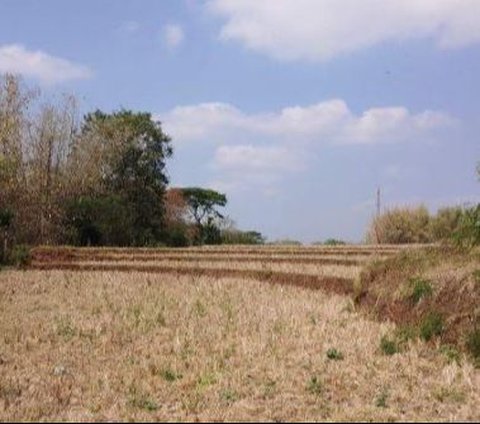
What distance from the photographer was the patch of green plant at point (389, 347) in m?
7.81

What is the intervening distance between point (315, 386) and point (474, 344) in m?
2.19

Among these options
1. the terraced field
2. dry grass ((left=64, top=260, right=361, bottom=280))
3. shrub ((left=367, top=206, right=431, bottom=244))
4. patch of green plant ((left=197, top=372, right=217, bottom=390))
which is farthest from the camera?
shrub ((left=367, top=206, right=431, bottom=244))

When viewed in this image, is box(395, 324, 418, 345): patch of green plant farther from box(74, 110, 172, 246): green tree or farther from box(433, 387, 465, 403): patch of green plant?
box(74, 110, 172, 246): green tree

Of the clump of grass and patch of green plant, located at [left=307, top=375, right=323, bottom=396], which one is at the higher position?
the clump of grass

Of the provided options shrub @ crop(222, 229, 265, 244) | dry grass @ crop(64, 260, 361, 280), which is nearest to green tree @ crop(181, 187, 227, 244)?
shrub @ crop(222, 229, 265, 244)

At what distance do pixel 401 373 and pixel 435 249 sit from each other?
5.27 m

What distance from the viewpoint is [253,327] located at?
9.40 metres

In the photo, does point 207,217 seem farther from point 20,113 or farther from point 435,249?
point 435,249

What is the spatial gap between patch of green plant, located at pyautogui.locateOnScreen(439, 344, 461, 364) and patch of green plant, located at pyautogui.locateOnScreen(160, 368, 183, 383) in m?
2.61

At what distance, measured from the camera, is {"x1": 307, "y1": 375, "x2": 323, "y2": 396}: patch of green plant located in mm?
6146

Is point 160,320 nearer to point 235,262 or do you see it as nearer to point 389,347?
point 389,347

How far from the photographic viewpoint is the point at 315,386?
6301 millimetres

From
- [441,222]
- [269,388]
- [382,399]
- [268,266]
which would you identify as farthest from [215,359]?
[441,222]

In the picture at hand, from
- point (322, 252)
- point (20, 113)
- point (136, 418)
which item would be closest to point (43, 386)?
point (136, 418)
